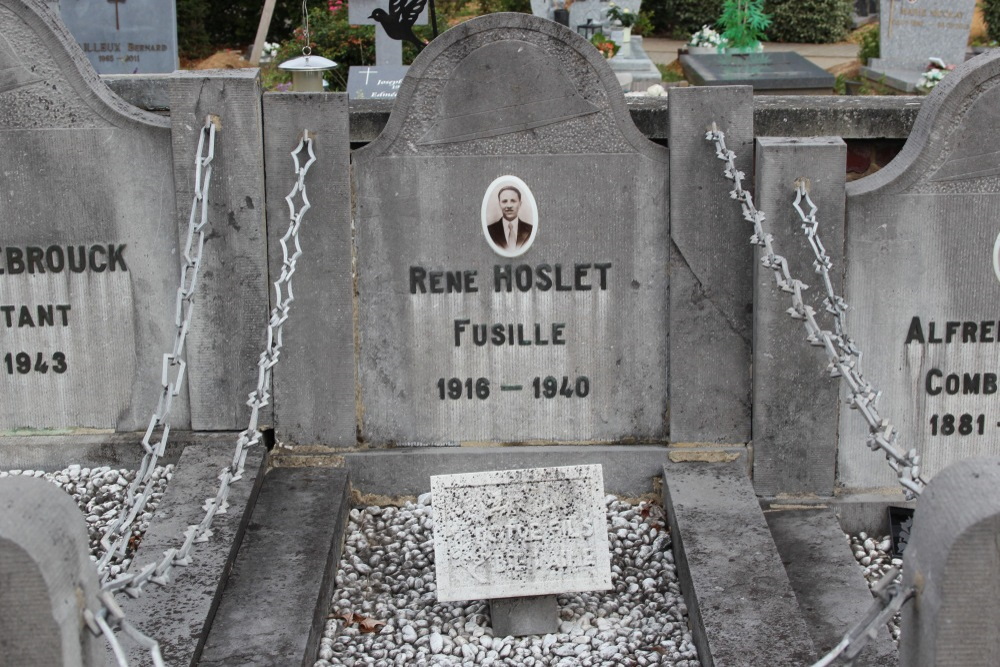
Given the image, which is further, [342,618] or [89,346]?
[89,346]

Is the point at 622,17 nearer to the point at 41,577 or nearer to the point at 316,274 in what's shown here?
the point at 316,274

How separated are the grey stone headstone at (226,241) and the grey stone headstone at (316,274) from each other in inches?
2.9

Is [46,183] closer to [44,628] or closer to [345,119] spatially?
[345,119]

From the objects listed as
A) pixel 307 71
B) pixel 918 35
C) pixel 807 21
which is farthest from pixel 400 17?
pixel 807 21

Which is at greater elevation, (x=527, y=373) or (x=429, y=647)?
(x=527, y=373)

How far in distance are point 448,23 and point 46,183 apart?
13.2 m

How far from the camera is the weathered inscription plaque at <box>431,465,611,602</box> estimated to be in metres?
4.52

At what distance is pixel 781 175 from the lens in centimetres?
513

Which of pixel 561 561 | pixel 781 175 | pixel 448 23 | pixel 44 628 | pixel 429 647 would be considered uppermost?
pixel 448 23

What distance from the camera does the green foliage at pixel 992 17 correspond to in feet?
60.2

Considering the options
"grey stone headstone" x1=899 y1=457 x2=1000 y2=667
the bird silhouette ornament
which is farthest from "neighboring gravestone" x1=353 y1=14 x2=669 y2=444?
the bird silhouette ornament

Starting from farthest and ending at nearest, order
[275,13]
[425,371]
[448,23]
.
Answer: [275,13] < [448,23] < [425,371]

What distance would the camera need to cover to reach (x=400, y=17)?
12.0 m

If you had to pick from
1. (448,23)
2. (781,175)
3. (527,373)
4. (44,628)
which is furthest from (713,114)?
(448,23)
